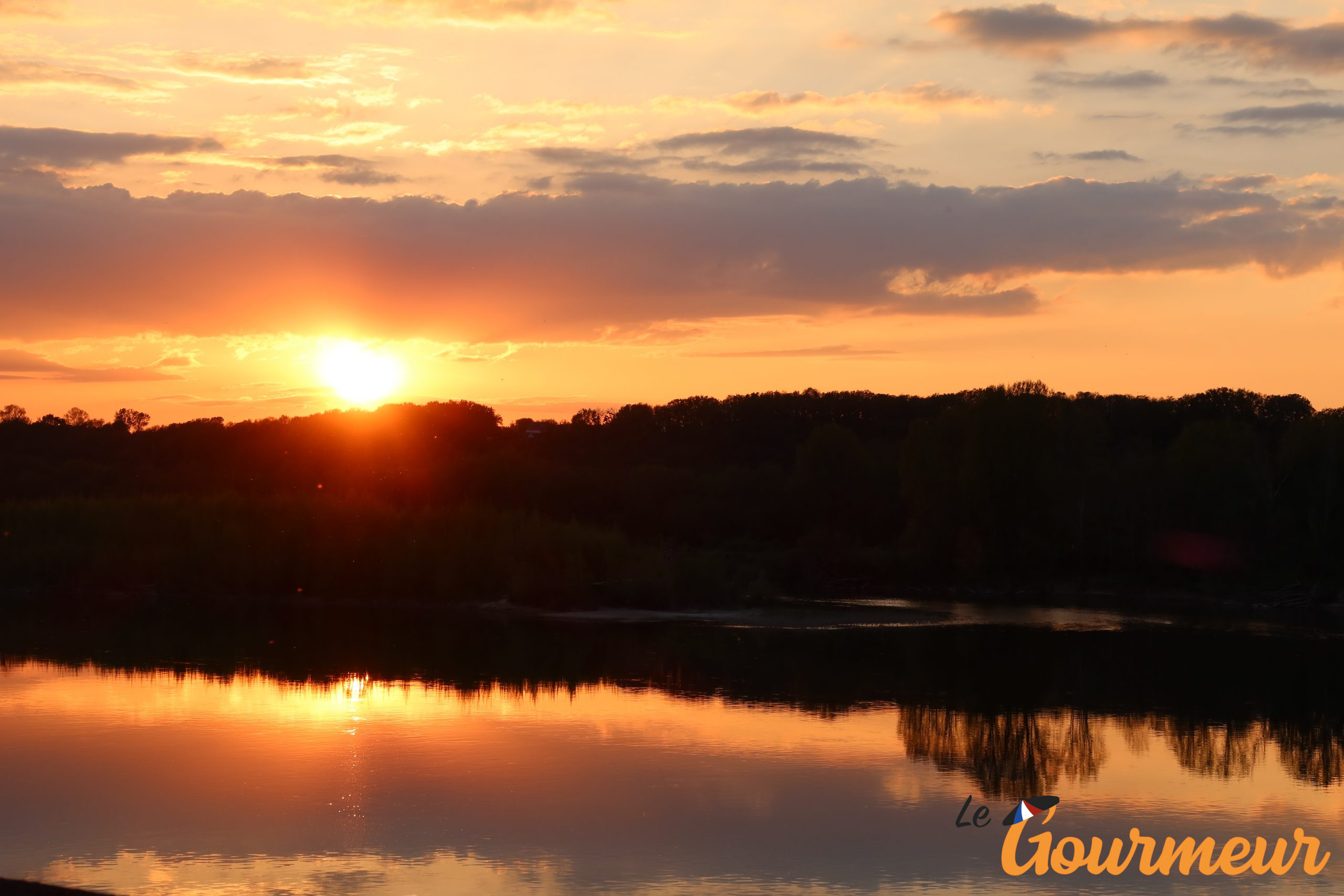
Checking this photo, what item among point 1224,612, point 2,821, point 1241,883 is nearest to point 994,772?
point 1241,883

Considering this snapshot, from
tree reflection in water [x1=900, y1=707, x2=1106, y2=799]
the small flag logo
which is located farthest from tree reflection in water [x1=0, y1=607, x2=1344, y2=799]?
the small flag logo

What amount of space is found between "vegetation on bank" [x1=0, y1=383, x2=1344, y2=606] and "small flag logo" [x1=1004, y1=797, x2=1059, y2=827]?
2208 cm

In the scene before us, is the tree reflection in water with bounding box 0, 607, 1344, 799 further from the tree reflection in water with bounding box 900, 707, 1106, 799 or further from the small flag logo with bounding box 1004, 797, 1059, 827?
the small flag logo with bounding box 1004, 797, 1059, 827

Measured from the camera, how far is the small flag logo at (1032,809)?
11172mm

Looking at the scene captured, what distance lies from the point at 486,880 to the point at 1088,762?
24.6 feet

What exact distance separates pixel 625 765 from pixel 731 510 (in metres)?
44.6

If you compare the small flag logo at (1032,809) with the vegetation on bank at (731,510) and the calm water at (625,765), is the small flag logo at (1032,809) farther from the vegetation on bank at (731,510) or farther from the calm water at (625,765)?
the vegetation on bank at (731,510)

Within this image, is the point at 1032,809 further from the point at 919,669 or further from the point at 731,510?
the point at 731,510

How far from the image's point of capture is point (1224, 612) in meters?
38.8

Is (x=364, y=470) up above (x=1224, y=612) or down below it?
above

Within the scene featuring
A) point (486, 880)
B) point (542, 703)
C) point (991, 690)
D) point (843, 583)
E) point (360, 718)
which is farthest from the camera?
point (843, 583)

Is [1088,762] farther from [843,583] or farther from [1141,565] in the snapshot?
[1141,565]

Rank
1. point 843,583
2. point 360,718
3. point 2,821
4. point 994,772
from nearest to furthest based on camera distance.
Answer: point 2,821 → point 994,772 → point 360,718 → point 843,583

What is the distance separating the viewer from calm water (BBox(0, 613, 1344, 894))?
9453mm
